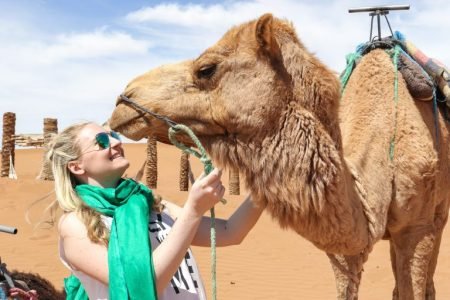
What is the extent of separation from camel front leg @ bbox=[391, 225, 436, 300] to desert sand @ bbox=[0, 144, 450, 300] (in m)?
3.90

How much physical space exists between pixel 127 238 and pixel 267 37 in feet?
3.96

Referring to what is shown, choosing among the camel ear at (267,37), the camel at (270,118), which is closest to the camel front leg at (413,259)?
the camel at (270,118)

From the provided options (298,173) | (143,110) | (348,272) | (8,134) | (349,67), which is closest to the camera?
(143,110)

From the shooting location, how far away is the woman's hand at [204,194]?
1.81 m

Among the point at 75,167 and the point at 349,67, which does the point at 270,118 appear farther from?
the point at 349,67

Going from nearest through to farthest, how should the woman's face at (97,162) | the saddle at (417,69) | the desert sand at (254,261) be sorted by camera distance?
1. the woman's face at (97,162)
2. the saddle at (417,69)
3. the desert sand at (254,261)

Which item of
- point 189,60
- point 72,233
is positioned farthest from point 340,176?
point 72,233

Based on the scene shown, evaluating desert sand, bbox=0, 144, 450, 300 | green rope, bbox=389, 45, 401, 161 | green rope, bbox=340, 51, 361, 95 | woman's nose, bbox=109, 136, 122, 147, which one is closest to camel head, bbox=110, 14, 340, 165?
woman's nose, bbox=109, 136, 122, 147

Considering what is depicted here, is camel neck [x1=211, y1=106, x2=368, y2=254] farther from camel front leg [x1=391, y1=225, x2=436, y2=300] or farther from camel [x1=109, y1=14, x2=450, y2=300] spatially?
camel front leg [x1=391, y1=225, x2=436, y2=300]

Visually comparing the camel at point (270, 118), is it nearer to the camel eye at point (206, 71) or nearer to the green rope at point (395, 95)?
the camel eye at point (206, 71)

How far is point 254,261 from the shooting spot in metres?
9.77

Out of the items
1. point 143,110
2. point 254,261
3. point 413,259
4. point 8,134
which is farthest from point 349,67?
point 8,134

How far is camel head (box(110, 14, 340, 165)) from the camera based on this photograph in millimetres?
2469

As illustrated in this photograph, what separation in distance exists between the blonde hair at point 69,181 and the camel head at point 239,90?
0.34 metres
